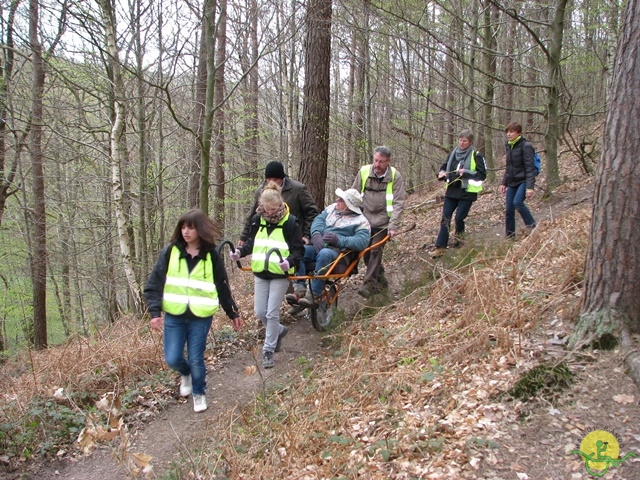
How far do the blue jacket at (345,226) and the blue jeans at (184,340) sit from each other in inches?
83.6

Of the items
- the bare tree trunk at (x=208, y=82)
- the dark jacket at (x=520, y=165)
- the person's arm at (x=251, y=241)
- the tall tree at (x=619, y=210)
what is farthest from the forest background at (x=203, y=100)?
the tall tree at (x=619, y=210)

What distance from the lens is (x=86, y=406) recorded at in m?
4.96

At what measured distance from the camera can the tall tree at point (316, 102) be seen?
7.67 metres

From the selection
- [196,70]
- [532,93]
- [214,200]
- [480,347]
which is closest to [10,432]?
[480,347]

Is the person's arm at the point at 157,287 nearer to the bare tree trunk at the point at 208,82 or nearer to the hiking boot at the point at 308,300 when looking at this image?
the hiking boot at the point at 308,300

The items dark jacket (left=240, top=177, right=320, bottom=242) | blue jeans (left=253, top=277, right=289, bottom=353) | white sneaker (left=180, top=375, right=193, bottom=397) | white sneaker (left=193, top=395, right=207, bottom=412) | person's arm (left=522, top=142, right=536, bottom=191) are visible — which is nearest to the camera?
white sneaker (left=193, top=395, right=207, bottom=412)

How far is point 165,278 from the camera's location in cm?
430

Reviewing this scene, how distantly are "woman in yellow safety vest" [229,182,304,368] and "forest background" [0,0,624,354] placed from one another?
2.55 meters

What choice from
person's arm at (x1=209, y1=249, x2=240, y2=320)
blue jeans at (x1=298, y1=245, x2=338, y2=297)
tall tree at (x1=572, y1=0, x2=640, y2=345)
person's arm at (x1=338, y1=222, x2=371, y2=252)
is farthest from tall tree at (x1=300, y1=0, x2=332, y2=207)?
tall tree at (x1=572, y1=0, x2=640, y2=345)

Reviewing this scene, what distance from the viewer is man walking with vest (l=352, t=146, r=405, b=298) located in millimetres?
6590

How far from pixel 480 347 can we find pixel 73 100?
1137cm

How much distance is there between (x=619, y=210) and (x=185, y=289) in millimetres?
3674

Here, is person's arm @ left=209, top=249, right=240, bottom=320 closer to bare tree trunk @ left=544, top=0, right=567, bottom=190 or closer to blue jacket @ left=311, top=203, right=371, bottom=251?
blue jacket @ left=311, top=203, right=371, bottom=251

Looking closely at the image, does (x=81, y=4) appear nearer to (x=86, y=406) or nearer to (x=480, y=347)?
(x=86, y=406)
